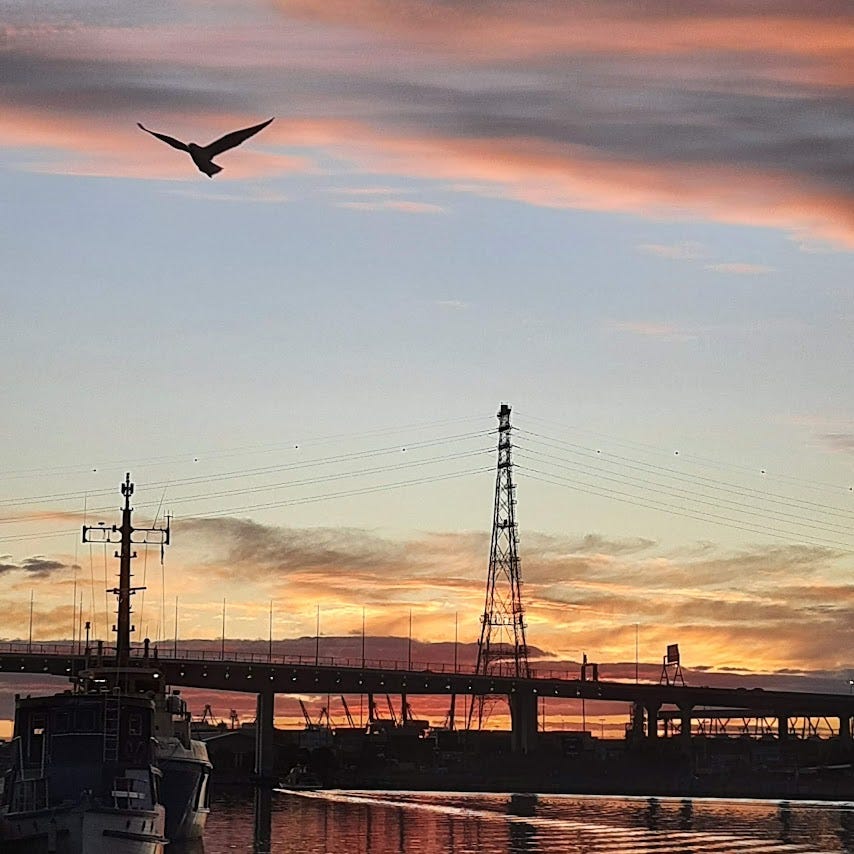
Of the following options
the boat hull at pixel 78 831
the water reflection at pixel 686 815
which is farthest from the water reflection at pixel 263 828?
the water reflection at pixel 686 815

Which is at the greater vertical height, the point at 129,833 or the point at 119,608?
the point at 119,608

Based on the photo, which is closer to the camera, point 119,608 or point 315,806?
point 119,608

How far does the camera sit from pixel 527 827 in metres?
140

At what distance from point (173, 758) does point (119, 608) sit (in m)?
21.4

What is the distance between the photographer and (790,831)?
137 m

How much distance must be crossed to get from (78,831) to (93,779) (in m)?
10.8

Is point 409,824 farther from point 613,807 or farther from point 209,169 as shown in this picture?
point 209,169

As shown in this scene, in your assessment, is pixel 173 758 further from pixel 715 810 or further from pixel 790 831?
pixel 715 810

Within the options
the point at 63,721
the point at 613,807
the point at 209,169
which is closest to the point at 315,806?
the point at 613,807

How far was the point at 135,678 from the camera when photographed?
130 m

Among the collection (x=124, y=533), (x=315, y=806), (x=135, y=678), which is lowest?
(x=315, y=806)

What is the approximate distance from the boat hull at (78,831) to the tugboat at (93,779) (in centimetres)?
5

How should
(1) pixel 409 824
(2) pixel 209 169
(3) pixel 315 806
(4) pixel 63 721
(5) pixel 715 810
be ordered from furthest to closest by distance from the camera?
(3) pixel 315 806 < (5) pixel 715 810 < (1) pixel 409 824 < (4) pixel 63 721 < (2) pixel 209 169

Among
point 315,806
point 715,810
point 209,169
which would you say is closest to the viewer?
point 209,169
